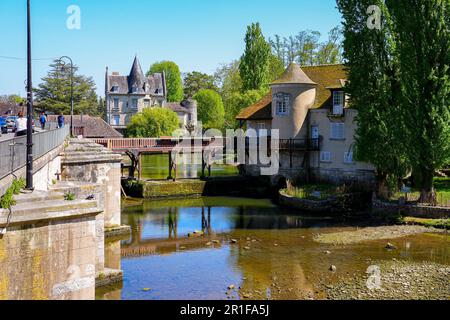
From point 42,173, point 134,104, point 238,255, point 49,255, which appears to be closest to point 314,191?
point 238,255

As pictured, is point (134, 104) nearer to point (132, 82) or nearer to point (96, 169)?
point (132, 82)

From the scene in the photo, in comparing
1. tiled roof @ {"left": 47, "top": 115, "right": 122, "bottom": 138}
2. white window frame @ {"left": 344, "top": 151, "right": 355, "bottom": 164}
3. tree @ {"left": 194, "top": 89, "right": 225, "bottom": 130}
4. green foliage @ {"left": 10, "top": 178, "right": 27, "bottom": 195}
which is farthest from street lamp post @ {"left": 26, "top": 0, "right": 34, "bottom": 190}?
tree @ {"left": 194, "top": 89, "right": 225, "bottom": 130}

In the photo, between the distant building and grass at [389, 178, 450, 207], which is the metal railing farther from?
the distant building

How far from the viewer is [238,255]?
2245 centimetres

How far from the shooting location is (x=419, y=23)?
91.4ft

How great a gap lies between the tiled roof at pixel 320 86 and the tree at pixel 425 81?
10.0 meters

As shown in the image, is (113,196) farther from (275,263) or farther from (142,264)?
(275,263)

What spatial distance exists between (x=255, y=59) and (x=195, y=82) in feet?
170

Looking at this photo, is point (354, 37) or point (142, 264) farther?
point (354, 37)

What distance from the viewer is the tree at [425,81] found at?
27531mm

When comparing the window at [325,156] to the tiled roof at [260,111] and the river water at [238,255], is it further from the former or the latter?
the river water at [238,255]

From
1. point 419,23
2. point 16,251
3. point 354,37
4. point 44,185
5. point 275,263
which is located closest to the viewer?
point 16,251
